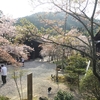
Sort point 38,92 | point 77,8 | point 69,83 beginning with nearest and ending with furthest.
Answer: point 77,8, point 38,92, point 69,83

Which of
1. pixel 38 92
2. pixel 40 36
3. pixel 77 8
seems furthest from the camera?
pixel 38 92

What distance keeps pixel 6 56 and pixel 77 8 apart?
400 centimetres

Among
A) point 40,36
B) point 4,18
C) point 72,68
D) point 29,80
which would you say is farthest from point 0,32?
point 72,68

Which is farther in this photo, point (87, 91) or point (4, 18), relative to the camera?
point (4, 18)

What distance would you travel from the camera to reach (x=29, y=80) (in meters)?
6.41

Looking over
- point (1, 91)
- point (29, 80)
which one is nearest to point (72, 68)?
point (1, 91)

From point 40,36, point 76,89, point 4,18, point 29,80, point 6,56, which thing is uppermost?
point 4,18

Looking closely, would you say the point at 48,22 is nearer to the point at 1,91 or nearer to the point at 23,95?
the point at 23,95

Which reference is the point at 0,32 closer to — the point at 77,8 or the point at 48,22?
the point at 48,22

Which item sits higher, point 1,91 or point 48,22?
point 48,22

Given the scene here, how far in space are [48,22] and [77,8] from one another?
Answer: 2.84 metres

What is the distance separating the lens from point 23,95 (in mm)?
8930

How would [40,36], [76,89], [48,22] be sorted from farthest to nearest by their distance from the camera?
[76,89], [48,22], [40,36]

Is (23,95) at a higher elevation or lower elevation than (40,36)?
lower
